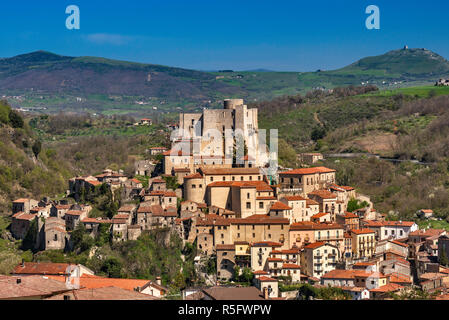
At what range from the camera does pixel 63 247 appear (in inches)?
1529

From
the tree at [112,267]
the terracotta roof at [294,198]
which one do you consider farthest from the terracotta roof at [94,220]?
the terracotta roof at [294,198]

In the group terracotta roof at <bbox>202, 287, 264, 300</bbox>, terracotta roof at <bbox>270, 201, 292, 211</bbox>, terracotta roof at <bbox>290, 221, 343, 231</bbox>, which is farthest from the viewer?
terracotta roof at <bbox>270, 201, 292, 211</bbox>

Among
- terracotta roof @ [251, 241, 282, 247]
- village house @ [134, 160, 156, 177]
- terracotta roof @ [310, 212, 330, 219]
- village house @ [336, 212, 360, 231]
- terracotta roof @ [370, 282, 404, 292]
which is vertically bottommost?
terracotta roof @ [370, 282, 404, 292]

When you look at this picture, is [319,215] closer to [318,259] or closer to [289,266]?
[318,259]

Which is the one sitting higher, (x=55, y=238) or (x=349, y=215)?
(x=349, y=215)

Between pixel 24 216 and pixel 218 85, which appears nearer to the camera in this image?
pixel 24 216

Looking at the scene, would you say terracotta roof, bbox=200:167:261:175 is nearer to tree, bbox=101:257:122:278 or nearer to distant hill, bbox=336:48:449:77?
tree, bbox=101:257:122:278

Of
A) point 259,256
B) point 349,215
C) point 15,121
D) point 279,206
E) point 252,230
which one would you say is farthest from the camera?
point 15,121

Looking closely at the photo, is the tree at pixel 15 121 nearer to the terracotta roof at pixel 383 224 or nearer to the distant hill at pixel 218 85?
the terracotta roof at pixel 383 224

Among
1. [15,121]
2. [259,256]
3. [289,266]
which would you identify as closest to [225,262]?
[259,256]

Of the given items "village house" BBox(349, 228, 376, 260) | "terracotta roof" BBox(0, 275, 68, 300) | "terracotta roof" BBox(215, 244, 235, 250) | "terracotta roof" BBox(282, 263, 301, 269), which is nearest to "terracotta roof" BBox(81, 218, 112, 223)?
"terracotta roof" BBox(215, 244, 235, 250)

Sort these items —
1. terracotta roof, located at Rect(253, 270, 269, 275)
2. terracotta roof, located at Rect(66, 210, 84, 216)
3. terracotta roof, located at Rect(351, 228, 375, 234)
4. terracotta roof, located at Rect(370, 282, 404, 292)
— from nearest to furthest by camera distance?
terracotta roof, located at Rect(370, 282, 404, 292) < terracotta roof, located at Rect(253, 270, 269, 275) < terracotta roof, located at Rect(66, 210, 84, 216) < terracotta roof, located at Rect(351, 228, 375, 234)

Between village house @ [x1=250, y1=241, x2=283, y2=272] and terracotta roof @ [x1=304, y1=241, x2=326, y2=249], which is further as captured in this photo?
terracotta roof @ [x1=304, y1=241, x2=326, y2=249]

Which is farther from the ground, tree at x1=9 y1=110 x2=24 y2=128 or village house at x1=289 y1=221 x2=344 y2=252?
tree at x1=9 y1=110 x2=24 y2=128
